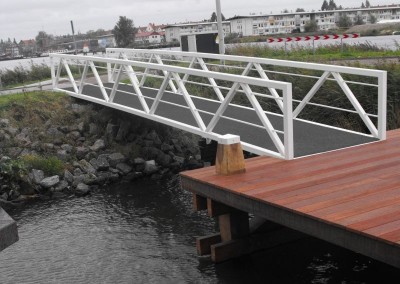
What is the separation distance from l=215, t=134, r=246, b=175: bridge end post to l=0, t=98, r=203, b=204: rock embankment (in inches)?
259

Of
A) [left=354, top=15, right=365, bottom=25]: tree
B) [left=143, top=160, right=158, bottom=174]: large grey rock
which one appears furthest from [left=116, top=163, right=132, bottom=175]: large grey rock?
[left=354, top=15, right=365, bottom=25]: tree

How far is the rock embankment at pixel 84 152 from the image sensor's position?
13.9 metres

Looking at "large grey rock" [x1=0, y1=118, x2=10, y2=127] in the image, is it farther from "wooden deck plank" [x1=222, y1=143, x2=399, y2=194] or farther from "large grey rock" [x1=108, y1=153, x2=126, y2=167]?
"wooden deck plank" [x1=222, y1=143, x2=399, y2=194]

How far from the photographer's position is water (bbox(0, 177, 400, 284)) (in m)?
8.21

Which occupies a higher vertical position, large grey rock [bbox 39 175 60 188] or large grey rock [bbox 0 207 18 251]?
large grey rock [bbox 0 207 18 251]

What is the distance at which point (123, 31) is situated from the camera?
42531mm

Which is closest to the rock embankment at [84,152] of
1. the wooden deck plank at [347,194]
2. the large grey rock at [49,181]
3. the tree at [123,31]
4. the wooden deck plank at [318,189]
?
the large grey rock at [49,181]

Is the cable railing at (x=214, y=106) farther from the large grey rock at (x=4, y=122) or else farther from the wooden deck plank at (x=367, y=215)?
the wooden deck plank at (x=367, y=215)

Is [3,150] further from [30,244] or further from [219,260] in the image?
[219,260]

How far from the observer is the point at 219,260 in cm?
839

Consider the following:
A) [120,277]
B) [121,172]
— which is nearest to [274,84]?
[120,277]

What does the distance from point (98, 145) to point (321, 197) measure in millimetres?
10303

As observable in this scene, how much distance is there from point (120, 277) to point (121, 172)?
6630mm

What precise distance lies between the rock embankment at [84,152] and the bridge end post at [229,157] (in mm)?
6584
